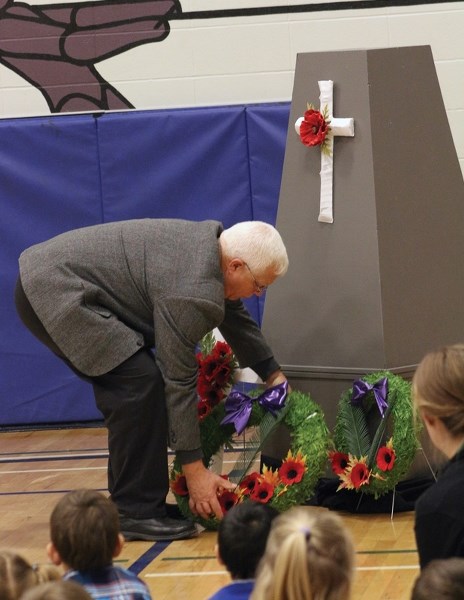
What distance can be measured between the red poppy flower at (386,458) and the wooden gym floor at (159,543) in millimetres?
182

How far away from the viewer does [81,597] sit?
5.38 feet

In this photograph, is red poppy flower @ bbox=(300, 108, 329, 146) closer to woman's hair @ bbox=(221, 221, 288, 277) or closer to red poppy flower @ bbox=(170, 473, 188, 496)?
woman's hair @ bbox=(221, 221, 288, 277)

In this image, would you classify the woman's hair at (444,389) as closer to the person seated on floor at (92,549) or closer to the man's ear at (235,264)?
the person seated on floor at (92,549)

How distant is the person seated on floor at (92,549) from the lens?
2.10m

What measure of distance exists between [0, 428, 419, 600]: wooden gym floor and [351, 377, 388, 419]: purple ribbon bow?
382mm

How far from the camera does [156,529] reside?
368 cm

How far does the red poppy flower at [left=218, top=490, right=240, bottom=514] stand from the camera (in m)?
3.67

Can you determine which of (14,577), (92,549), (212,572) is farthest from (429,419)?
(212,572)

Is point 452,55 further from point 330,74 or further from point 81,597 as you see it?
point 81,597

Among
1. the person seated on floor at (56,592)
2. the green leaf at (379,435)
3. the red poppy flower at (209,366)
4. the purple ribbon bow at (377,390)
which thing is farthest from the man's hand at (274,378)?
the person seated on floor at (56,592)

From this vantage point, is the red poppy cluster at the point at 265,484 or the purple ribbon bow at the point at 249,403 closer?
the red poppy cluster at the point at 265,484

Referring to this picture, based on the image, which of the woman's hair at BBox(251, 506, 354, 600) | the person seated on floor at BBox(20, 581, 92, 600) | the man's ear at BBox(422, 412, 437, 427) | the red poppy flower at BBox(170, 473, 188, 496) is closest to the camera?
the person seated on floor at BBox(20, 581, 92, 600)

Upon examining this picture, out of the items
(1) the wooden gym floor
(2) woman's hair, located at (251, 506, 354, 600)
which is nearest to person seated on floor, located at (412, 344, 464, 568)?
(2) woman's hair, located at (251, 506, 354, 600)

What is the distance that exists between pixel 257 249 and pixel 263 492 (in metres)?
0.79
